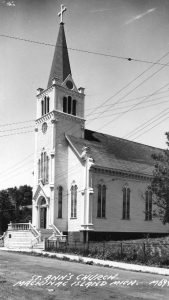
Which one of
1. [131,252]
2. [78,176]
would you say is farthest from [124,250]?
[78,176]

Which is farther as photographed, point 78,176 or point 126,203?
point 126,203

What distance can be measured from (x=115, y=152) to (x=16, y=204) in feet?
187

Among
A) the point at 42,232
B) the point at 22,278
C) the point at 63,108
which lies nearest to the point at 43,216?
the point at 42,232

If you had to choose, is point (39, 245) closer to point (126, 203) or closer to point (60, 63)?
point (126, 203)

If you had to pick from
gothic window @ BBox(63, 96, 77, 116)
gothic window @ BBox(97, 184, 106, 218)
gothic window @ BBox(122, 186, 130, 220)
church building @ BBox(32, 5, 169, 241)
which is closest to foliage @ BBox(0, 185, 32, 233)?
A: church building @ BBox(32, 5, 169, 241)

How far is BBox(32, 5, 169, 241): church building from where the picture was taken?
4141 cm

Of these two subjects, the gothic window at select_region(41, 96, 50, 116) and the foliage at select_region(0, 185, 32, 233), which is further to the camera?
the foliage at select_region(0, 185, 32, 233)

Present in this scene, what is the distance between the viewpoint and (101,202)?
42.3 m

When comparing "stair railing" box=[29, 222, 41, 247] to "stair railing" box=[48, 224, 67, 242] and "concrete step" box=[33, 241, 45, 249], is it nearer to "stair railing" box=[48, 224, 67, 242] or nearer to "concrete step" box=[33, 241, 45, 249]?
"concrete step" box=[33, 241, 45, 249]

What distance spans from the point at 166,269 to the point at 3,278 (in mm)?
8888

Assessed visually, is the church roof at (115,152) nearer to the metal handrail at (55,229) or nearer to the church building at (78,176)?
the church building at (78,176)

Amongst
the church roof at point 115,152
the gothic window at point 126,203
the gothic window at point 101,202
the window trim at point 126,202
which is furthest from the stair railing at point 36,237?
the gothic window at point 126,203

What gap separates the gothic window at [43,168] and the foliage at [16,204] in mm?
29235

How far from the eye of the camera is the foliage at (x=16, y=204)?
238ft
